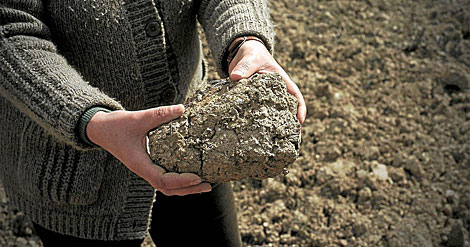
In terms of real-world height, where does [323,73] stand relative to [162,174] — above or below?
below

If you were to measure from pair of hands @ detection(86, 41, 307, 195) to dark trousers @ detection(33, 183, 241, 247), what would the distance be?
1.29ft

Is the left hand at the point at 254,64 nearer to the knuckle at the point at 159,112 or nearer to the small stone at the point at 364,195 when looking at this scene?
the knuckle at the point at 159,112

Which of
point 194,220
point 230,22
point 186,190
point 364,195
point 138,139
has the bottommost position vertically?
point 364,195

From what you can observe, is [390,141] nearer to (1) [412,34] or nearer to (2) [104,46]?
(1) [412,34]

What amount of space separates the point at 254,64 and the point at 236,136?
173 millimetres

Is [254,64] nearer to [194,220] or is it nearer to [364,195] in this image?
[194,220]

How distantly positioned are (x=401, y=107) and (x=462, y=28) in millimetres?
836

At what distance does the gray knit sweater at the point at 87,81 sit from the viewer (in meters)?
1.13

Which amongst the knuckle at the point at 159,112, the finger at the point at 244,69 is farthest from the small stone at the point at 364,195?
the knuckle at the point at 159,112

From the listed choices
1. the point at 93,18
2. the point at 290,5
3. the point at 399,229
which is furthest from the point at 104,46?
the point at 290,5

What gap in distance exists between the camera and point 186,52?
1.40 meters

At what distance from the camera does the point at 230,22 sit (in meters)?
1.28

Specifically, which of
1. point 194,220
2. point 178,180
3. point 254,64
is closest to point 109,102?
point 178,180

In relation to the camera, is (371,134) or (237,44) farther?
(371,134)
